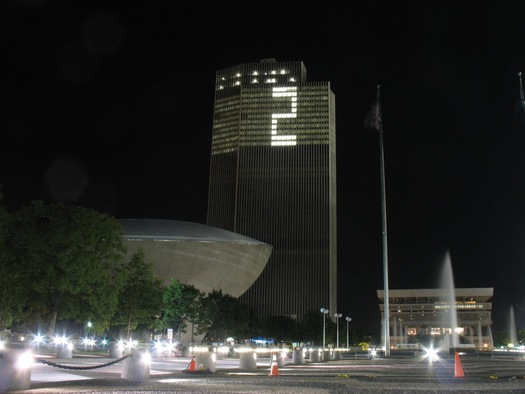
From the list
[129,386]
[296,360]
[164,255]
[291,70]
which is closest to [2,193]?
[296,360]

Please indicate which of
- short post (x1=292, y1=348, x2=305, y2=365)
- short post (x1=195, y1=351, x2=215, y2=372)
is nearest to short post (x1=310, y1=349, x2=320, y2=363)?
short post (x1=292, y1=348, x2=305, y2=365)

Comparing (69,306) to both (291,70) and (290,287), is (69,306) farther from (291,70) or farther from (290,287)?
(291,70)

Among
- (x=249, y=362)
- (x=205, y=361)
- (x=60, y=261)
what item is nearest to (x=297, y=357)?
(x=249, y=362)

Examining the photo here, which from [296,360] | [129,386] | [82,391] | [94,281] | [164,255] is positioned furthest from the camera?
[164,255]

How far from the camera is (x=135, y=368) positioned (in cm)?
1927

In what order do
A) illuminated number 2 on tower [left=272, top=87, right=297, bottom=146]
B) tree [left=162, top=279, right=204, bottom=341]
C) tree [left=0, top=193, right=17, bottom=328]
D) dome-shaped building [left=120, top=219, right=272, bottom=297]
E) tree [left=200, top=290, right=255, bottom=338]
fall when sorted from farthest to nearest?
illuminated number 2 on tower [left=272, top=87, right=297, bottom=146] < dome-shaped building [left=120, top=219, right=272, bottom=297] < tree [left=200, top=290, right=255, bottom=338] < tree [left=162, top=279, right=204, bottom=341] < tree [left=0, top=193, right=17, bottom=328]

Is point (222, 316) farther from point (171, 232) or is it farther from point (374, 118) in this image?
point (374, 118)

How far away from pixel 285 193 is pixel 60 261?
135 metres

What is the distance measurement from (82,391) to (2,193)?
85.1 feet

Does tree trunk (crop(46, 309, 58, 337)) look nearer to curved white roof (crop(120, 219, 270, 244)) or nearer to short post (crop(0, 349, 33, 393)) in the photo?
short post (crop(0, 349, 33, 393))

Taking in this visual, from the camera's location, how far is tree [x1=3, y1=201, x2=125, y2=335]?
37.7m

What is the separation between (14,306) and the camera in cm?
4016

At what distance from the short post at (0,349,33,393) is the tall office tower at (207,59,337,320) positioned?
6076 inches

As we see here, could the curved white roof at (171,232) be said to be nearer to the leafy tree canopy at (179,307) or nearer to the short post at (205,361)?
the leafy tree canopy at (179,307)
